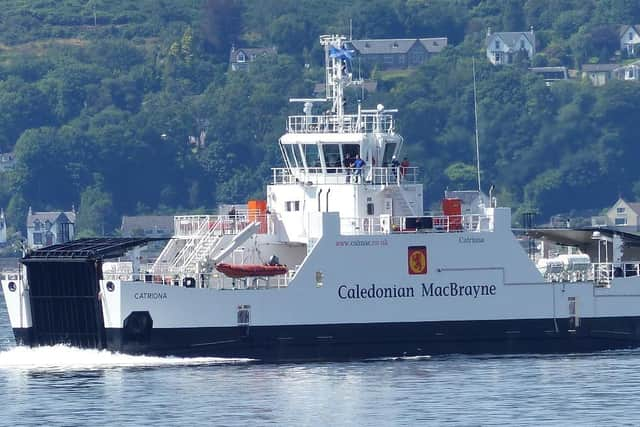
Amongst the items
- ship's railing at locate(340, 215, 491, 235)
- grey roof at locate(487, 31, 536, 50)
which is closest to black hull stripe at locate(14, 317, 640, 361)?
ship's railing at locate(340, 215, 491, 235)

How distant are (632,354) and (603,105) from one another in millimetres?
74180

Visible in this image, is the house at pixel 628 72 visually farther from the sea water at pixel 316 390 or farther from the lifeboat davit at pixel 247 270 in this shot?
the lifeboat davit at pixel 247 270

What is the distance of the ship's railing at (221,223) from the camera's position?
55219mm

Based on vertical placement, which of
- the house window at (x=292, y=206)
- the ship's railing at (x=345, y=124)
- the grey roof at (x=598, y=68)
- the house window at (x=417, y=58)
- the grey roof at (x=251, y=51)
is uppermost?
the grey roof at (x=251, y=51)

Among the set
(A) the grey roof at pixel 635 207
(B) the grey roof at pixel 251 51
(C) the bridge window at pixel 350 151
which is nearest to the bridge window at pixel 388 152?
(C) the bridge window at pixel 350 151

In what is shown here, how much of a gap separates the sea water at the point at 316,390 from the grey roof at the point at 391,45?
96610mm

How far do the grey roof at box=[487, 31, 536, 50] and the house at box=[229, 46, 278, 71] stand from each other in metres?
15.1

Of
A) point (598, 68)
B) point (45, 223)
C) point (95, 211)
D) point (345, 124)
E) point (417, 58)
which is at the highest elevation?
point (417, 58)

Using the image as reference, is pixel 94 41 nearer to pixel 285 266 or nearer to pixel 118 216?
pixel 118 216

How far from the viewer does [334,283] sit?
53562mm

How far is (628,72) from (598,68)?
212 centimetres

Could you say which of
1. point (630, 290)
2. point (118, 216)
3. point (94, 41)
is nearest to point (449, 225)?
point (630, 290)

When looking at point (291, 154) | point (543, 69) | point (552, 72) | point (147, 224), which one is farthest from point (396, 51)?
point (291, 154)

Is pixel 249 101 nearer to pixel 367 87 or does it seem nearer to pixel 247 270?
pixel 367 87
